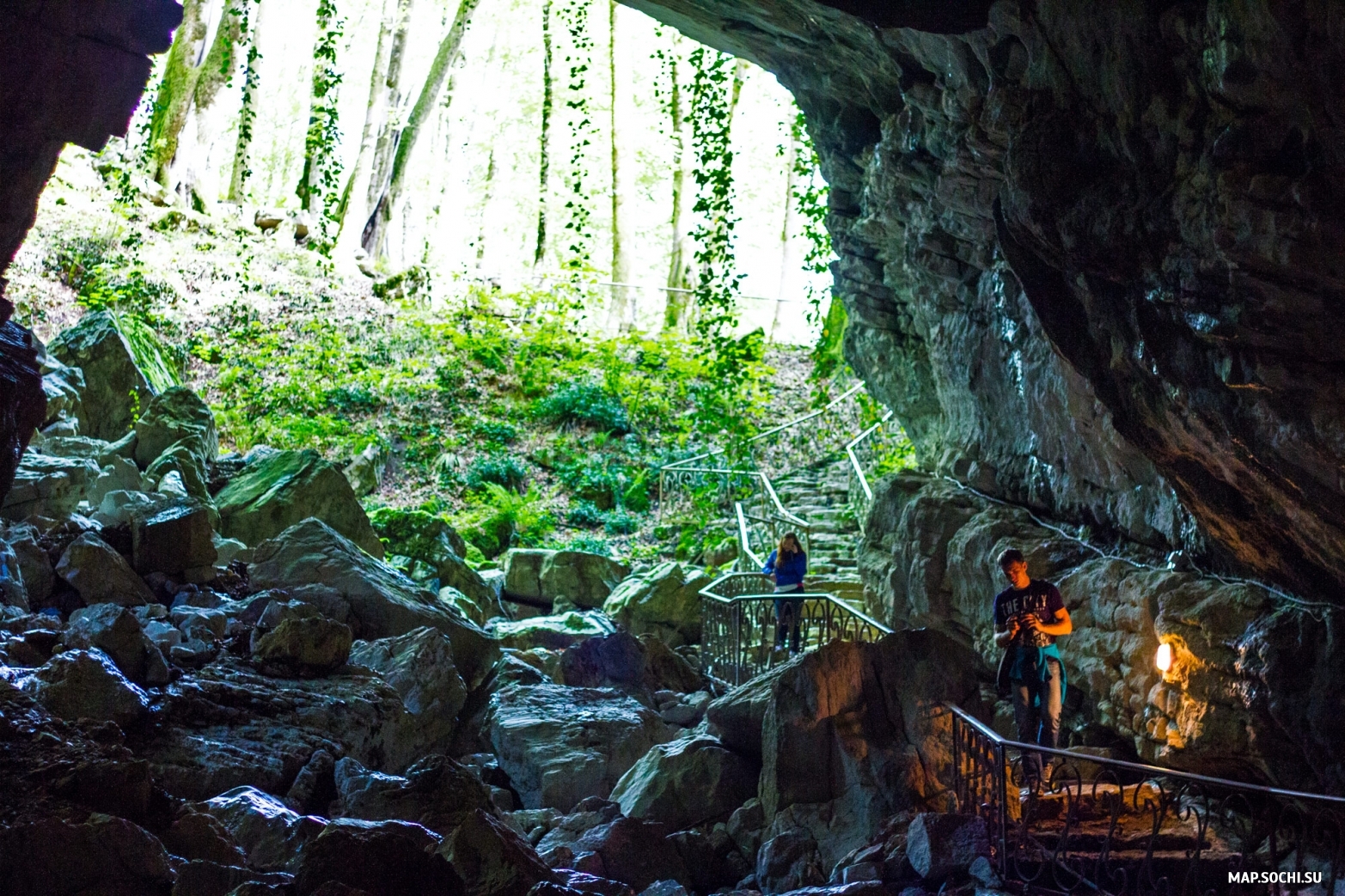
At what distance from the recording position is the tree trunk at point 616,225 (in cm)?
2384

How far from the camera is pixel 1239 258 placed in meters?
4.18

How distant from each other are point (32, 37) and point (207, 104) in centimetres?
1718

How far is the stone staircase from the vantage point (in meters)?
11.4

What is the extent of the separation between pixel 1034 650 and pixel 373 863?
12.0 feet

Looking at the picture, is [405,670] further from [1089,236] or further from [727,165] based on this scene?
[727,165]

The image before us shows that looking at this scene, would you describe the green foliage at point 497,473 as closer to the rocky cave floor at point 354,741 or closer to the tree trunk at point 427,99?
the tree trunk at point 427,99

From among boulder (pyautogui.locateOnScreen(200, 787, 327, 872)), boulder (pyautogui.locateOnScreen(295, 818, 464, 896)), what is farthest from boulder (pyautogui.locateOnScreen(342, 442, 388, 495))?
→ boulder (pyautogui.locateOnScreen(295, 818, 464, 896))

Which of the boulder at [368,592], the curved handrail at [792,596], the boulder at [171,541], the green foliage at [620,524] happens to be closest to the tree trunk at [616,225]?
the green foliage at [620,524]

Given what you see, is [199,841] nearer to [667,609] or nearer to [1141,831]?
[1141,831]

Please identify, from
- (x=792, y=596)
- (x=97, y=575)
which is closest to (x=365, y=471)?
(x=97, y=575)

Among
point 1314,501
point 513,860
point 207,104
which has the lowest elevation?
point 513,860

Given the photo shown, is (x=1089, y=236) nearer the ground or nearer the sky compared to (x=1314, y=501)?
nearer the sky

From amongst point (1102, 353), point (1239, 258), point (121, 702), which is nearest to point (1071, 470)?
point (1102, 353)

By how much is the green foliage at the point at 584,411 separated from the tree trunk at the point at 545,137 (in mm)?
4782
